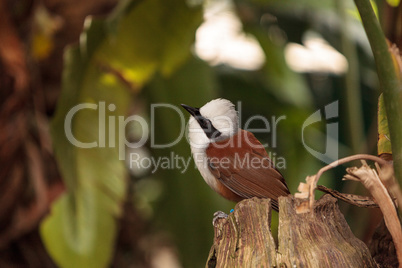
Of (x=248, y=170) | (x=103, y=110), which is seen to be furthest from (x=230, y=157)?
(x=103, y=110)

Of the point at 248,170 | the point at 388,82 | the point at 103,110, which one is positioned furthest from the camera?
the point at 103,110

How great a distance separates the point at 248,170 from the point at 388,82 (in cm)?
25

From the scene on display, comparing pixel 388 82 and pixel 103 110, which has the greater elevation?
pixel 388 82

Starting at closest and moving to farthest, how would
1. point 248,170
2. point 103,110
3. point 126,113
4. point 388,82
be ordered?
point 388,82 → point 248,170 → point 103,110 → point 126,113

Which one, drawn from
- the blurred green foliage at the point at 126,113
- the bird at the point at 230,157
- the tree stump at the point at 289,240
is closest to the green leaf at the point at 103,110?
the blurred green foliage at the point at 126,113

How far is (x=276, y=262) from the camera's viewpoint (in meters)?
0.53

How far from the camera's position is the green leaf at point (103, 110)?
4.38 feet

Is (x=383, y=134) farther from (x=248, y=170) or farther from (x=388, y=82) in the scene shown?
(x=248, y=170)

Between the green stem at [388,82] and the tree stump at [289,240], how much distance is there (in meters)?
0.09

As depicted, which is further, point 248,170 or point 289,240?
point 248,170

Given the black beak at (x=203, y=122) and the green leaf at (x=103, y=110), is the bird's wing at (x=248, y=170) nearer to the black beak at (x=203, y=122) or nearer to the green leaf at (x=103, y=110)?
the black beak at (x=203, y=122)

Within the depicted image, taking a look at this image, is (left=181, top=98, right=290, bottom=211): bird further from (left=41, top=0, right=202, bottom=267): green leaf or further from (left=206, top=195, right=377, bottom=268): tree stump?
(left=41, top=0, right=202, bottom=267): green leaf

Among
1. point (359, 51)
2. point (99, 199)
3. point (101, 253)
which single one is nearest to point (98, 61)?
point (99, 199)

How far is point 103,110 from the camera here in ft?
4.49
